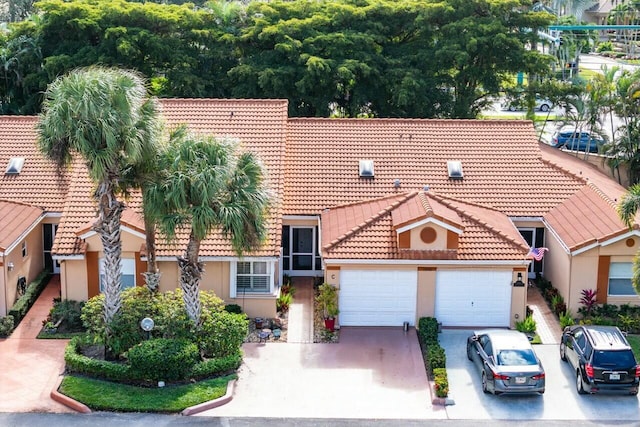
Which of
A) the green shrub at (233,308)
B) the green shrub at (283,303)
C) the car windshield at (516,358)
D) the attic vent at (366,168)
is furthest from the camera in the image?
the attic vent at (366,168)

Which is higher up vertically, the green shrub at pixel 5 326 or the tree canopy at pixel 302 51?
the tree canopy at pixel 302 51

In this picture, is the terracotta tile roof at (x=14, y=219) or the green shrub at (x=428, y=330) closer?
the green shrub at (x=428, y=330)

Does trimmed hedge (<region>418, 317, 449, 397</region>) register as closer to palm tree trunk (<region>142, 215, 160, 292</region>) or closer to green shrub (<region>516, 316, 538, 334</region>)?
green shrub (<region>516, 316, 538, 334</region>)

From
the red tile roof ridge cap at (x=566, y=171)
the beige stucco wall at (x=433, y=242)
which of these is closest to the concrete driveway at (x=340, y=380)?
the beige stucco wall at (x=433, y=242)

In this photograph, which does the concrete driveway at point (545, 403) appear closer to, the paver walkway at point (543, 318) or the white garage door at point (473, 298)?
the paver walkway at point (543, 318)

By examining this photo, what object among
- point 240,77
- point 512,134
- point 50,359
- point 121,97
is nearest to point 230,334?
point 50,359

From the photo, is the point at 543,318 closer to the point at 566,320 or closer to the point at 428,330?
the point at 566,320

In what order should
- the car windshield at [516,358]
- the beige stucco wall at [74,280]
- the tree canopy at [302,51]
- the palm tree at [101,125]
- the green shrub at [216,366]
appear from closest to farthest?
the palm tree at [101,125] < the car windshield at [516,358] < the green shrub at [216,366] < the beige stucco wall at [74,280] < the tree canopy at [302,51]
